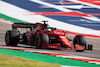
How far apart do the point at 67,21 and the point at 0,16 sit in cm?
892

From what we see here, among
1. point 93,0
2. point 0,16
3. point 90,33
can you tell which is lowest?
point 90,33

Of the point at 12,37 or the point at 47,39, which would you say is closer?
the point at 47,39

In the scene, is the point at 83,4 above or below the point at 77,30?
above

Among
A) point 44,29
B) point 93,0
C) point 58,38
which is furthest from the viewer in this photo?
point 93,0

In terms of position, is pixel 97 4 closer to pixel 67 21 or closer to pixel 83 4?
pixel 83 4

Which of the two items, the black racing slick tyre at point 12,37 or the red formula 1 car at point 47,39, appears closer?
the red formula 1 car at point 47,39

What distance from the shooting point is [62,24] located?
1340 inches

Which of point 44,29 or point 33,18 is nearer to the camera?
point 44,29

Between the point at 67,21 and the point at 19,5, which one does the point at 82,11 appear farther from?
the point at 19,5

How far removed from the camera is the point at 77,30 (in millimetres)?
32062

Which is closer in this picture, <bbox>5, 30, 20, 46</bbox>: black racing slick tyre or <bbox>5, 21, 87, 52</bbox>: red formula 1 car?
<bbox>5, 21, 87, 52</bbox>: red formula 1 car

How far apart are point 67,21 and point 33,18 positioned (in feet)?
15.4

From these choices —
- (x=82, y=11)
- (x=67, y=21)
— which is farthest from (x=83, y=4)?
(x=67, y=21)

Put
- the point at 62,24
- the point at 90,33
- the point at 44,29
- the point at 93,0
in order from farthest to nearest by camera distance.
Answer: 1. the point at 93,0
2. the point at 62,24
3. the point at 90,33
4. the point at 44,29
